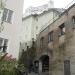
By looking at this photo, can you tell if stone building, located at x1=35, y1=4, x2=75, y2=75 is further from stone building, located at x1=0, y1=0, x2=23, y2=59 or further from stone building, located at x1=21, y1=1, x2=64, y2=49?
stone building, located at x1=21, y1=1, x2=64, y2=49

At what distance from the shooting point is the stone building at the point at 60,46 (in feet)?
68.0

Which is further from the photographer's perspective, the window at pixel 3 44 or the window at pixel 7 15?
the window at pixel 7 15

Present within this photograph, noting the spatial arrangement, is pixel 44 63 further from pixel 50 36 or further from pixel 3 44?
pixel 3 44

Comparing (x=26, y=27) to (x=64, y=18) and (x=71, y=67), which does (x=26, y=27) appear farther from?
(x=71, y=67)

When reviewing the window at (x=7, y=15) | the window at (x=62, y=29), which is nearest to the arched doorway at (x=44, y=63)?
the window at (x=62, y=29)

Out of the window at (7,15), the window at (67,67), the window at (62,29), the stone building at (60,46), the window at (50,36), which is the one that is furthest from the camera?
the window at (50,36)

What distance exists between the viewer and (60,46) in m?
23.0

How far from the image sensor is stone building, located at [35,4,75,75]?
68.0 feet

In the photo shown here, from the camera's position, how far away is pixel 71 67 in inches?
788

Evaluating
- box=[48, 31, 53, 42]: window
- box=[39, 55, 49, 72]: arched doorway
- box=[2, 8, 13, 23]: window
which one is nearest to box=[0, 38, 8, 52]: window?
box=[2, 8, 13, 23]: window

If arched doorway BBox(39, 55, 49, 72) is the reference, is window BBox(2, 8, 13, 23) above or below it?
above

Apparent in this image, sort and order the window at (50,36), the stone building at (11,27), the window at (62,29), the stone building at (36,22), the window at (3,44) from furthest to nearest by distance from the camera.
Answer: the stone building at (36,22) → the window at (50,36) → the window at (62,29) → the stone building at (11,27) → the window at (3,44)

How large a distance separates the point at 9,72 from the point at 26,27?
3270 cm

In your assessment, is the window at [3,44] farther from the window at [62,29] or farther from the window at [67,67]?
the window at [62,29]
